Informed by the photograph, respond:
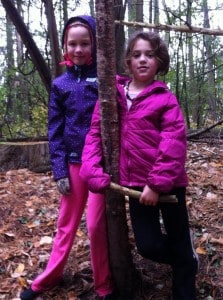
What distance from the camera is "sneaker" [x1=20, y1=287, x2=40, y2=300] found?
9.69 feet

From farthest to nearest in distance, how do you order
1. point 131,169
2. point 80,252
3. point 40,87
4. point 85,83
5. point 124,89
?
point 40,87 < point 80,252 < point 85,83 < point 124,89 < point 131,169

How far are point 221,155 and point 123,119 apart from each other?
120 inches

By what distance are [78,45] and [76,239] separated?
6.13 feet

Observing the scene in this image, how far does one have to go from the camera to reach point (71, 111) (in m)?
2.77

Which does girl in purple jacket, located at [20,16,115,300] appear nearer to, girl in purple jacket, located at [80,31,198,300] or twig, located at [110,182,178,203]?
girl in purple jacket, located at [80,31,198,300]

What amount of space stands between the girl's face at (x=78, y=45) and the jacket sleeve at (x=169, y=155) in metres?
0.79

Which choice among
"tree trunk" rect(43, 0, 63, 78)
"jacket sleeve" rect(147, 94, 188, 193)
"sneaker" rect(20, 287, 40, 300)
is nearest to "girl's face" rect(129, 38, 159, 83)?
"jacket sleeve" rect(147, 94, 188, 193)

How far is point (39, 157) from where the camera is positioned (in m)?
5.45

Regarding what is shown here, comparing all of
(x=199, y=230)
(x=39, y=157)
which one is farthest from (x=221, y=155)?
(x=39, y=157)

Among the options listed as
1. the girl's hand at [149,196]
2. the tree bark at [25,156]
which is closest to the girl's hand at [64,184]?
the girl's hand at [149,196]

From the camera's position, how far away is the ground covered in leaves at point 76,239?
2982 mm

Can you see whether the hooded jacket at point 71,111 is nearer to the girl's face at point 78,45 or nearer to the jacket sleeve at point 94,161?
the girl's face at point 78,45

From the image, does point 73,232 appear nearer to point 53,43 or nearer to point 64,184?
point 64,184

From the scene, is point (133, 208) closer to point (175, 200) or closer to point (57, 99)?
point (175, 200)
